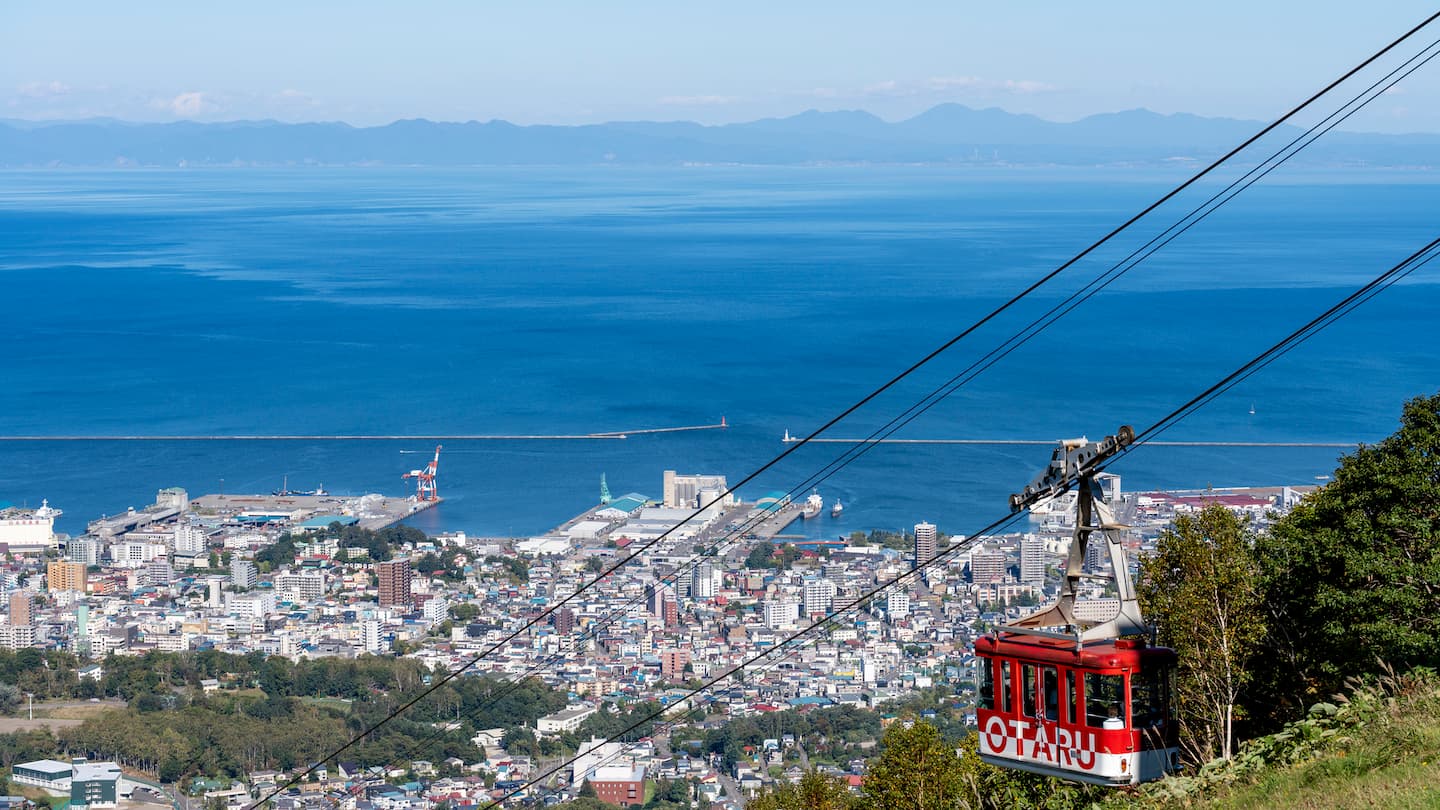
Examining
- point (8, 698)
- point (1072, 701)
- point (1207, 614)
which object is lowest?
point (8, 698)

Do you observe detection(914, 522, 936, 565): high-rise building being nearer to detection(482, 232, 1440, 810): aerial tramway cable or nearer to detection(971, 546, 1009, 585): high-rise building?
detection(482, 232, 1440, 810): aerial tramway cable

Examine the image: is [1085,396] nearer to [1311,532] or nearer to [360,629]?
[360,629]

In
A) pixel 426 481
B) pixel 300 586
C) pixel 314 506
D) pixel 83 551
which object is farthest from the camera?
pixel 426 481

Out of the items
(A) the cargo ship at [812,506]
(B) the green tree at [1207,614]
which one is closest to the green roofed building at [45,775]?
(B) the green tree at [1207,614]

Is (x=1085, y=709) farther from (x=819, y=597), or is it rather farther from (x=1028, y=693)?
(x=819, y=597)

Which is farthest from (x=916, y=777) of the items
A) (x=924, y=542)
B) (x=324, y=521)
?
(x=324, y=521)

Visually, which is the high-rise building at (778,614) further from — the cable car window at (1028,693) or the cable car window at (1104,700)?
the cable car window at (1104,700)

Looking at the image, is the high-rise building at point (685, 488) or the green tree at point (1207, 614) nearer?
the green tree at point (1207, 614)
